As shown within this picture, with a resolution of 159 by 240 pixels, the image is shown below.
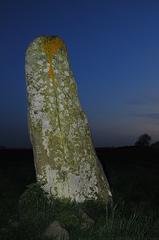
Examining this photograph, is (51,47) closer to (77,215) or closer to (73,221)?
(77,215)

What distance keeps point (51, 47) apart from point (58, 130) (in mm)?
2243

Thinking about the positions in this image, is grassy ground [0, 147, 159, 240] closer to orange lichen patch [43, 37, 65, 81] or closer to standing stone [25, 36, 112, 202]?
standing stone [25, 36, 112, 202]

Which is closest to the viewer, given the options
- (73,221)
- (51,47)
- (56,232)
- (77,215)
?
(56,232)

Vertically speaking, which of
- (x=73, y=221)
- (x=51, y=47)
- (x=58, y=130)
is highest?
(x=51, y=47)

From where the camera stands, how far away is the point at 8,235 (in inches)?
399

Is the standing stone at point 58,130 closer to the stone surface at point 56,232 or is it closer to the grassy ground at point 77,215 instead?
the grassy ground at point 77,215

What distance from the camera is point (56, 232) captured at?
34.4 feet

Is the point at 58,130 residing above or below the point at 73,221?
above

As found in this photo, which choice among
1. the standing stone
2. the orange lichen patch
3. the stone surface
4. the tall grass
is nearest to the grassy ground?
the tall grass

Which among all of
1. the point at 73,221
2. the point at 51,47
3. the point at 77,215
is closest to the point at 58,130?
the point at 51,47

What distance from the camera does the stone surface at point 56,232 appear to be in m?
10.2

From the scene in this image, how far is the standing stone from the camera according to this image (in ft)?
44.2

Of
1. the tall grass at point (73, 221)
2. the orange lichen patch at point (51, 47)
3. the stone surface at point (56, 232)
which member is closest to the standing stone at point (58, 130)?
the orange lichen patch at point (51, 47)

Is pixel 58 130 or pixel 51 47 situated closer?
pixel 58 130
